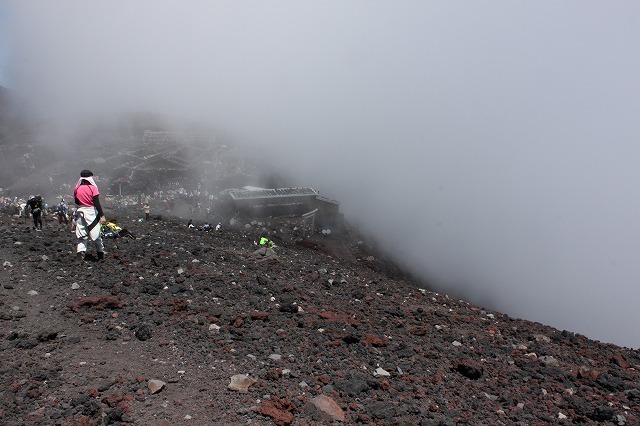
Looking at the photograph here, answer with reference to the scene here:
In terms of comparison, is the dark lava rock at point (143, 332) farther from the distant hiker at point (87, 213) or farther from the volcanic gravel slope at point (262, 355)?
the distant hiker at point (87, 213)

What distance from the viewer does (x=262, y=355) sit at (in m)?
3.94

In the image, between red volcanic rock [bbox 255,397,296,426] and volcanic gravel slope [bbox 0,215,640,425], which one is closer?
red volcanic rock [bbox 255,397,296,426]

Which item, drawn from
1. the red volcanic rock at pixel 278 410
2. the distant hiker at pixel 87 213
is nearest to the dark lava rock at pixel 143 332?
the red volcanic rock at pixel 278 410

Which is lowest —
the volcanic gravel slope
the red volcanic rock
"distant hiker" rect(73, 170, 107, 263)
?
the volcanic gravel slope

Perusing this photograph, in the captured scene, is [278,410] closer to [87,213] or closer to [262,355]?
[262,355]

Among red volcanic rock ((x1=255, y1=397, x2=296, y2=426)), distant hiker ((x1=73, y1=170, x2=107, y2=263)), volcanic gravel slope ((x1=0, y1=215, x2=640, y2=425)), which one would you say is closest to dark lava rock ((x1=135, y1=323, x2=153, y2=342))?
volcanic gravel slope ((x1=0, y1=215, x2=640, y2=425))

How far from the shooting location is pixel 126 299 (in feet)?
16.0

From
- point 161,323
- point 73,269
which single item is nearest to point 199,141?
point 73,269

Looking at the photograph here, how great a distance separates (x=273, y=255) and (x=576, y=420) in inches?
201

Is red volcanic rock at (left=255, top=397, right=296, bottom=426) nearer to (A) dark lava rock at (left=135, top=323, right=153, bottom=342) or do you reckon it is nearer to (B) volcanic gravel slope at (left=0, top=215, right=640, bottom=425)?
(B) volcanic gravel slope at (left=0, top=215, right=640, bottom=425)

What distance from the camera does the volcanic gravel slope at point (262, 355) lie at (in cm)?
320

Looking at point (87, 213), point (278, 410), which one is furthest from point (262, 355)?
point (87, 213)

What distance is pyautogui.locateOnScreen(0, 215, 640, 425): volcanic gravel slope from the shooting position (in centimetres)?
320

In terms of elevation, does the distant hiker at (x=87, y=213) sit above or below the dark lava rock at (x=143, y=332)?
above
